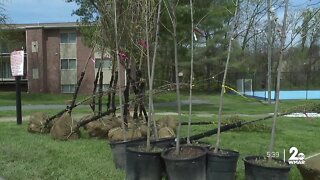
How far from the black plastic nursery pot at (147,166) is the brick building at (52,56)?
42966 millimetres

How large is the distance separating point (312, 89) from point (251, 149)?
152 feet

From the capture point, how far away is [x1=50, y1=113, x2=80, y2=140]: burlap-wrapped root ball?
37.2ft

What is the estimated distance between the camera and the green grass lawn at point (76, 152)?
25.1 feet

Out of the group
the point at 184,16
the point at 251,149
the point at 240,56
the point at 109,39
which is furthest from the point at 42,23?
the point at 251,149

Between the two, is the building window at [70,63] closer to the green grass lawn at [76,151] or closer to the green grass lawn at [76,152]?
the green grass lawn at [76,151]

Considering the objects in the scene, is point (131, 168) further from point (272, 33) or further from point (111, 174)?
point (272, 33)

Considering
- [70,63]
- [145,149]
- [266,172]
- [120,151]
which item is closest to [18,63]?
[120,151]

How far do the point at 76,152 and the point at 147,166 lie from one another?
3.42 meters

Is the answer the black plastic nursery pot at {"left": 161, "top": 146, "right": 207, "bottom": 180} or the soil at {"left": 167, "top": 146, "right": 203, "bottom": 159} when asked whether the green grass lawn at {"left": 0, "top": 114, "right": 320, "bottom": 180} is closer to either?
the soil at {"left": 167, "top": 146, "right": 203, "bottom": 159}

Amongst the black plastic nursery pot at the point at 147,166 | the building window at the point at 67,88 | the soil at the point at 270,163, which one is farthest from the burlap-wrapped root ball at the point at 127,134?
the building window at the point at 67,88

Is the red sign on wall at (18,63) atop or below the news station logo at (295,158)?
atop

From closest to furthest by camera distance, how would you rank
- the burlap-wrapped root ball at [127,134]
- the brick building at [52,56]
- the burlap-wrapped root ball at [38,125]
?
the burlap-wrapped root ball at [127,134], the burlap-wrapped root ball at [38,125], the brick building at [52,56]

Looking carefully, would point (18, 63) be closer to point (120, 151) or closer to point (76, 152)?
point (76, 152)

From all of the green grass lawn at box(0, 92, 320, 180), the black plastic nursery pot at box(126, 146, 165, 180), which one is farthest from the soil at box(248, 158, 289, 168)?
the black plastic nursery pot at box(126, 146, 165, 180)
